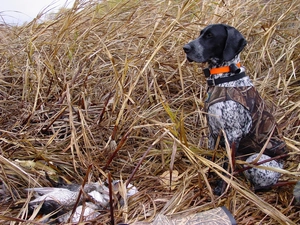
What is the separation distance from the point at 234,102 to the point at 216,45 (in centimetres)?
35

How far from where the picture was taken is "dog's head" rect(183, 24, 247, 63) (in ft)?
6.72

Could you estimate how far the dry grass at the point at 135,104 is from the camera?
77.2 inches

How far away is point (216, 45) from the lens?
208 cm

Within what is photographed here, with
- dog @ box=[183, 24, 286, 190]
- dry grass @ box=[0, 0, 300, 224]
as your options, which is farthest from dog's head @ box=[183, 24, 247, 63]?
dry grass @ box=[0, 0, 300, 224]

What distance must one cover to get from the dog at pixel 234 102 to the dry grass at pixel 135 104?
180 millimetres

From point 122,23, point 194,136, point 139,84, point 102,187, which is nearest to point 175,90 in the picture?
point 139,84

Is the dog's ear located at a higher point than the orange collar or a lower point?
higher

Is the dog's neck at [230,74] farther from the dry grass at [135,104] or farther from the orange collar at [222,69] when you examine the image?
the dry grass at [135,104]

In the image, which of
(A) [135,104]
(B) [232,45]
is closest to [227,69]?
(B) [232,45]

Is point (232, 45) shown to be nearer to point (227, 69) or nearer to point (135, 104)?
point (227, 69)

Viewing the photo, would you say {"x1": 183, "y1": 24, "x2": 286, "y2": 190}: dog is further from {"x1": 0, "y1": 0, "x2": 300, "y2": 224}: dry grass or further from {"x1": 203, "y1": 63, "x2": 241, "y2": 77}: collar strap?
{"x1": 0, "y1": 0, "x2": 300, "y2": 224}: dry grass

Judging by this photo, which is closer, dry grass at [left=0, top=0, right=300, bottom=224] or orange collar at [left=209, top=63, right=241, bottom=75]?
dry grass at [left=0, top=0, right=300, bottom=224]

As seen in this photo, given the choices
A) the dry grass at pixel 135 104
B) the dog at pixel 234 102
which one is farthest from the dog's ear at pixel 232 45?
the dry grass at pixel 135 104

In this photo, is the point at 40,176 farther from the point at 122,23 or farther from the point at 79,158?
the point at 122,23
